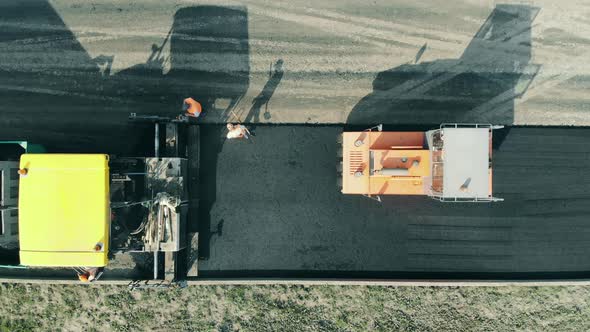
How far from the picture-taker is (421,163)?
1120cm

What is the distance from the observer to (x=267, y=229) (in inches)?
491

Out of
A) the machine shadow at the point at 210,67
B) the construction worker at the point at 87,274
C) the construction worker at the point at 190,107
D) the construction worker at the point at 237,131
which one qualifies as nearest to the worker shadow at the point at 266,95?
the construction worker at the point at 237,131

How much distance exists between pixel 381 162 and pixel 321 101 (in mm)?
2949

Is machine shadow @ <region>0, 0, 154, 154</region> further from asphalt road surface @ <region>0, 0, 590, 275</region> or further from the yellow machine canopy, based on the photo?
the yellow machine canopy

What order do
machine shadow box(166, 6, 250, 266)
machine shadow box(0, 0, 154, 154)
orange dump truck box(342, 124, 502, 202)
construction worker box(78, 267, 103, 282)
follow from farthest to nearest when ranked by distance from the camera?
machine shadow box(0, 0, 154, 154) < machine shadow box(166, 6, 250, 266) < construction worker box(78, 267, 103, 282) < orange dump truck box(342, 124, 502, 202)

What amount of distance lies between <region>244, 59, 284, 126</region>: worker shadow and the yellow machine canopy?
4.66 metres

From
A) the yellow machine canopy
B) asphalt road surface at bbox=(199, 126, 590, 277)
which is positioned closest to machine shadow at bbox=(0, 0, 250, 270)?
asphalt road surface at bbox=(199, 126, 590, 277)

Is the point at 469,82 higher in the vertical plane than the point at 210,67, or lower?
lower

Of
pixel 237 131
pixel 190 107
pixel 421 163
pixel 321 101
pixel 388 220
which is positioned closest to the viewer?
pixel 421 163

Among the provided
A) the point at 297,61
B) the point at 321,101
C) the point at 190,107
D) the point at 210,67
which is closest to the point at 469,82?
the point at 321,101

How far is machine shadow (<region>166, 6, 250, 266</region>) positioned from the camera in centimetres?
1257

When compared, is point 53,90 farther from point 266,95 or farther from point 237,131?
point 266,95

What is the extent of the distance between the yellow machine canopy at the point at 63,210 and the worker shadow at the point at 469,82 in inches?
309

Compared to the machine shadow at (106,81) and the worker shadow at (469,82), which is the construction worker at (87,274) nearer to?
the machine shadow at (106,81)
